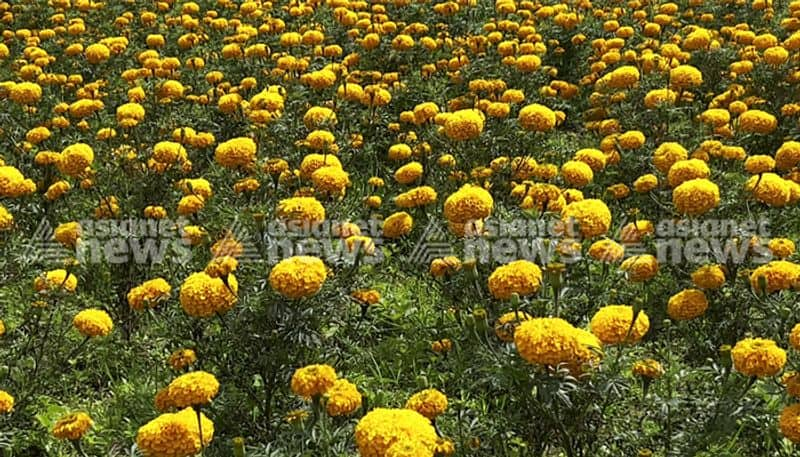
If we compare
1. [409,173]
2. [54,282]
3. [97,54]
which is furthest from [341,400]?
[97,54]

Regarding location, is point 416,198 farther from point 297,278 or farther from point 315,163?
point 297,278

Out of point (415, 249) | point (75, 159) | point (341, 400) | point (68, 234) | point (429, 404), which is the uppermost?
point (429, 404)

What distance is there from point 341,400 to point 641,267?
1.53 m

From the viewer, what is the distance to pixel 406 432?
200 centimetres

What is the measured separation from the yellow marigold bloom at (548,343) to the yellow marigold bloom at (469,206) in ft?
3.78

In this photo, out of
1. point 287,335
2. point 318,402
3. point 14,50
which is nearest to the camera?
point 318,402

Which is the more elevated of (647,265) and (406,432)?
(406,432)

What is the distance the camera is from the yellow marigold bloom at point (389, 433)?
1.97 meters

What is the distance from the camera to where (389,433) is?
200 centimetres

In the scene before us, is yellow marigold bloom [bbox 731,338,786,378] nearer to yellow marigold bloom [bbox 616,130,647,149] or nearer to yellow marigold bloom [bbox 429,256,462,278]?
yellow marigold bloom [bbox 429,256,462,278]

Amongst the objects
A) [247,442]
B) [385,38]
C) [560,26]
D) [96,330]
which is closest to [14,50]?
[385,38]

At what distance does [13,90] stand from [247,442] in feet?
12.9

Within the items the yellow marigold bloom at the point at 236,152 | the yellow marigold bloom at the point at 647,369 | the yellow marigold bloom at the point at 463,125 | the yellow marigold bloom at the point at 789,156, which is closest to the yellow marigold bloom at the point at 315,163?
the yellow marigold bloom at the point at 236,152

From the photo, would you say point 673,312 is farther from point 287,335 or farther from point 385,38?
point 385,38
